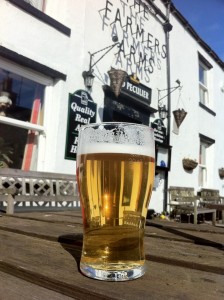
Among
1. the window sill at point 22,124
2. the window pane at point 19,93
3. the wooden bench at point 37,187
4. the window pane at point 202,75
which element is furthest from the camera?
the window pane at point 202,75

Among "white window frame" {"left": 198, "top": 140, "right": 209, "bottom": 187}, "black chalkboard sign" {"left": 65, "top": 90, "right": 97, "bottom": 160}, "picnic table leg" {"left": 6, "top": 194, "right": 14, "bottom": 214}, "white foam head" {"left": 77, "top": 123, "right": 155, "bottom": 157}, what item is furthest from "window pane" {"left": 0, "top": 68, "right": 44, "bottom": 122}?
"white window frame" {"left": 198, "top": 140, "right": 209, "bottom": 187}

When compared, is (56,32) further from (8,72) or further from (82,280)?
(82,280)

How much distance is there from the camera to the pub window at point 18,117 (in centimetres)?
414

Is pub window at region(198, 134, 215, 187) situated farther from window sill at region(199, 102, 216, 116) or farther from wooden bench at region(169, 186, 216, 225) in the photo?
wooden bench at region(169, 186, 216, 225)

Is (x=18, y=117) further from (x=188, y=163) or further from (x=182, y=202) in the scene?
(x=188, y=163)

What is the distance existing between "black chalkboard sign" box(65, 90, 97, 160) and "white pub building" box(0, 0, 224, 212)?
2 centimetres

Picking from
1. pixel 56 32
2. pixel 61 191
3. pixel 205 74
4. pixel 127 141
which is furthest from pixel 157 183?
pixel 127 141

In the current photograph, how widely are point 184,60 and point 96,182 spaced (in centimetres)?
810

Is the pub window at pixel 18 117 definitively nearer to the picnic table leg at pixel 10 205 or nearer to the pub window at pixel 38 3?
the picnic table leg at pixel 10 205

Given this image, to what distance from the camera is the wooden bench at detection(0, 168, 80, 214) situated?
12.1 feet

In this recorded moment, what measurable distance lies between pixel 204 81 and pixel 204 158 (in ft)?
7.48

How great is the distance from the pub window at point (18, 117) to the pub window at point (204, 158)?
560 centimetres

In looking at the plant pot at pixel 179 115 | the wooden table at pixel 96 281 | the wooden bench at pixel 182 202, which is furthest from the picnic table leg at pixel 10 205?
the plant pot at pixel 179 115

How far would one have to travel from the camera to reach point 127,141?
0.79m
